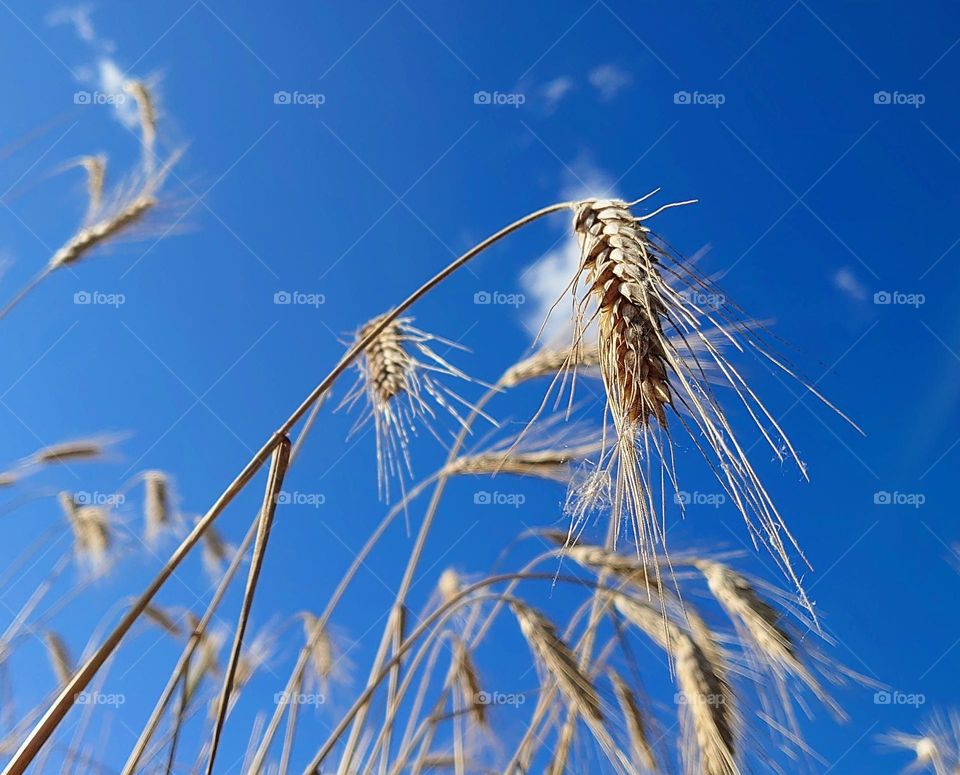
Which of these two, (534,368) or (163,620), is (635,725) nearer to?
(534,368)

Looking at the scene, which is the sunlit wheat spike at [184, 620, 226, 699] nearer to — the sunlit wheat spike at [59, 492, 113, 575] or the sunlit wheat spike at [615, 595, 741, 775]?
the sunlit wheat spike at [59, 492, 113, 575]

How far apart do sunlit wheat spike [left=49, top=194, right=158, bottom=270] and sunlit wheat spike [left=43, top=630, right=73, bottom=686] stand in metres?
Result: 1.84

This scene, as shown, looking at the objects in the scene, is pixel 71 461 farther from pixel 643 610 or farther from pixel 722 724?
pixel 722 724

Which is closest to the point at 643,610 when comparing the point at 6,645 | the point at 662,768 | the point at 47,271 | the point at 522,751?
the point at 662,768

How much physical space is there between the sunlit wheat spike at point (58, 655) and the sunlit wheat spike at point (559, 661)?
6.93 feet

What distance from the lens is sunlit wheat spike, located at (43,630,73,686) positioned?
10.6 feet

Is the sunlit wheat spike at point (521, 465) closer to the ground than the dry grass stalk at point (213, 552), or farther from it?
farther from it

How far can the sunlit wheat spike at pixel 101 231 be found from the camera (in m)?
2.56

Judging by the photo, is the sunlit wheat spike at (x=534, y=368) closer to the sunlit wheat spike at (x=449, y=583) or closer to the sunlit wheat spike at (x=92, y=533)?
the sunlit wheat spike at (x=449, y=583)

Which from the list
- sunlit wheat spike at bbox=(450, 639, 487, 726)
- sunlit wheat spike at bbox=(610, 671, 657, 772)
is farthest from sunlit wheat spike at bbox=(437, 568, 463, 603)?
sunlit wheat spike at bbox=(610, 671, 657, 772)

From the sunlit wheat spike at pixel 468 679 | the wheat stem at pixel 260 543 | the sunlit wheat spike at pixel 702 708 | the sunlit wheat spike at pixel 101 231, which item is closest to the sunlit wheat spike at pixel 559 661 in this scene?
the sunlit wheat spike at pixel 702 708

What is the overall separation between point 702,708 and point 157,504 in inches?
98.7

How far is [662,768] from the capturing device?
2.39m

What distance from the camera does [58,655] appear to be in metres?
3.31
